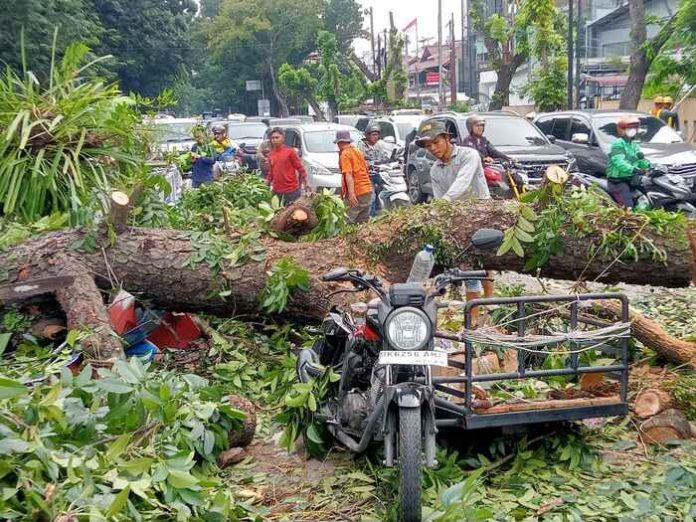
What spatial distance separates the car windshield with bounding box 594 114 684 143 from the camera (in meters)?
14.7

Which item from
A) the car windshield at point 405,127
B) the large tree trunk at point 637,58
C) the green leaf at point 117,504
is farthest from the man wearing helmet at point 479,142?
the large tree trunk at point 637,58

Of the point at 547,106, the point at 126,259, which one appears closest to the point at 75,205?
the point at 126,259

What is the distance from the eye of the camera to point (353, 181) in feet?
34.4

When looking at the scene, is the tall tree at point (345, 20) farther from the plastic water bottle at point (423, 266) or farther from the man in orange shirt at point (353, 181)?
the plastic water bottle at point (423, 266)

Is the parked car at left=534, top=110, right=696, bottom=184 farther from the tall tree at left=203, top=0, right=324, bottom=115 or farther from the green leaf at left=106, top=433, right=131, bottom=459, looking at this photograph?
A: the tall tree at left=203, top=0, right=324, bottom=115

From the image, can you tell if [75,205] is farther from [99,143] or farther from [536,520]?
[536,520]

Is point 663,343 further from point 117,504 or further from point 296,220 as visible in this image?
point 117,504

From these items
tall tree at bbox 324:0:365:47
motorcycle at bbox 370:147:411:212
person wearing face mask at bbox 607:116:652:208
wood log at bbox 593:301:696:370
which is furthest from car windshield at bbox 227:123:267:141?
tall tree at bbox 324:0:365:47

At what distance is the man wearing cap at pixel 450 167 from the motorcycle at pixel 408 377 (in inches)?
87.1

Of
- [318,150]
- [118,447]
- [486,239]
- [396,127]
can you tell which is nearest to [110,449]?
[118,447]

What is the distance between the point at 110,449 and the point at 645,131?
1342 cm

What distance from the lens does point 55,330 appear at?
19.5ft

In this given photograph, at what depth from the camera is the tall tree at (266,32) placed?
57.1 m

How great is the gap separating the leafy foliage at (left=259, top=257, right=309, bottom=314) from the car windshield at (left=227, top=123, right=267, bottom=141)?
17.3m
